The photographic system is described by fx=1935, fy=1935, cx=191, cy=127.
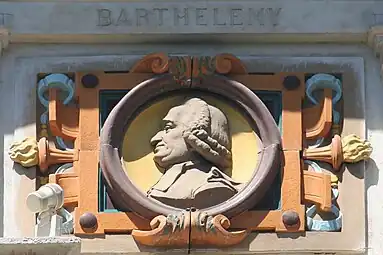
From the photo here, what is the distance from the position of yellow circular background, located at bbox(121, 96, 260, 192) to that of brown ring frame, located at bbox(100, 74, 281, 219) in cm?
9

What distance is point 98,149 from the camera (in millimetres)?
16844

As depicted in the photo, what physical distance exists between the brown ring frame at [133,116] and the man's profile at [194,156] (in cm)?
11

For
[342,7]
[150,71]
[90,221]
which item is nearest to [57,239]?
[90,221]

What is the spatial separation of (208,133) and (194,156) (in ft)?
0.77

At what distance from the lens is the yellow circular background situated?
16875mm

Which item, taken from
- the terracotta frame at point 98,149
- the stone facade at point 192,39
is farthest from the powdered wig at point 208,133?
the stone facade at point 192,39

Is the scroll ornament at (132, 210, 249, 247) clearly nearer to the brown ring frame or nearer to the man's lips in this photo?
the brown ring frame

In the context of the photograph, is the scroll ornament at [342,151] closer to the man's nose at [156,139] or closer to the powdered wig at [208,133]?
the powdered wig at [208,133]

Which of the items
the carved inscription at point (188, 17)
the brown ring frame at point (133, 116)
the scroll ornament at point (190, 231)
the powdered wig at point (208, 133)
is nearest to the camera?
the scroll ornament at point (190, 231)

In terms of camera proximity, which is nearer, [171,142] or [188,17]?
[171,142]

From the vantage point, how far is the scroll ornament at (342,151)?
16.8 meters

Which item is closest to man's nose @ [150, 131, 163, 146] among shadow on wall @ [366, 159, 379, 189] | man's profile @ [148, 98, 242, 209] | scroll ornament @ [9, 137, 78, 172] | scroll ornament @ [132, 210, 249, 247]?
man's profile @ [148, 98, 242, 209]

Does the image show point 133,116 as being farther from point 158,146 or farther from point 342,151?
point 342,151

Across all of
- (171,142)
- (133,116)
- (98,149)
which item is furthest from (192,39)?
(98,149)
